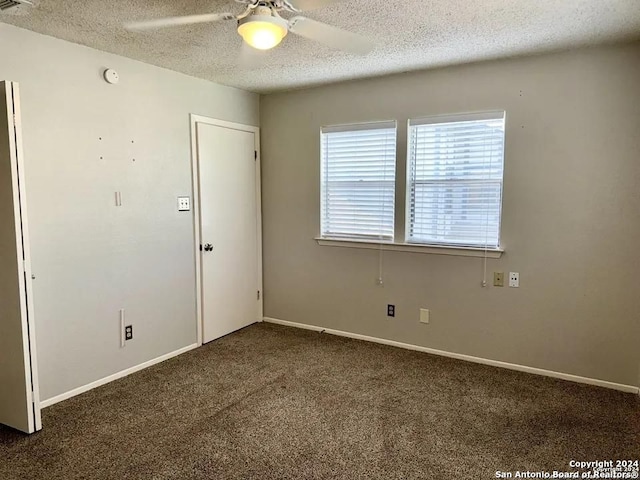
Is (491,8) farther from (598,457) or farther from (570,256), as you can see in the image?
(598,457)

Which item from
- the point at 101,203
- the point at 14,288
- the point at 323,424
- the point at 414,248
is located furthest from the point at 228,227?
the point at 323,424

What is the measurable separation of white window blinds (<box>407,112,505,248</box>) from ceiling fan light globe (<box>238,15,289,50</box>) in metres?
1.98

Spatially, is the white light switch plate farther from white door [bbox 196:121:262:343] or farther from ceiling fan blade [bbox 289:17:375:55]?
ceiling fan blade [bbox 289:17:375:55]

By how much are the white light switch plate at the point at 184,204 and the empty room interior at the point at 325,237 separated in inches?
1.4

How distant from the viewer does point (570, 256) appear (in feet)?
10.4

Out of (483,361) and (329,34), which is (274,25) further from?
(483,361)

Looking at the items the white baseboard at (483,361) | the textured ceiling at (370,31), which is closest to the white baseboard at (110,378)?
the white baseboard at (483,361)

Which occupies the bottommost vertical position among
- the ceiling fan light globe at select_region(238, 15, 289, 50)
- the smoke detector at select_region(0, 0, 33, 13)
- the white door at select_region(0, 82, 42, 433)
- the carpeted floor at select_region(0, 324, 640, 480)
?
the carpeted floor at select_region(0, 324, 640, 480)

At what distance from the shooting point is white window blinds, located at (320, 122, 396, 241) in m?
3.87

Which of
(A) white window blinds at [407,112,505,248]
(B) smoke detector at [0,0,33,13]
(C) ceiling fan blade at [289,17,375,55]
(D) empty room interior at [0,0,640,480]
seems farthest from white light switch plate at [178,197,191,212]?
(C) ceiling fan blade at [289,17,375,55]

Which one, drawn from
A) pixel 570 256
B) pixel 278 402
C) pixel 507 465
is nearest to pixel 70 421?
pixel 278 402

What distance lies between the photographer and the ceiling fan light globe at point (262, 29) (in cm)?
189

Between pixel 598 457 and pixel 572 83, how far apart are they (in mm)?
2377

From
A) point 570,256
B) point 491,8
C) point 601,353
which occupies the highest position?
point 491,8
